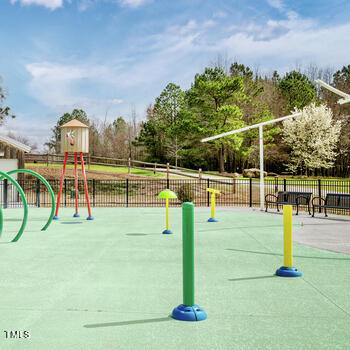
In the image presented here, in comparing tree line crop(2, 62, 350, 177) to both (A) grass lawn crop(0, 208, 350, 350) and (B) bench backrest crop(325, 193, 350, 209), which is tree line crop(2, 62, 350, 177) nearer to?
(B) bench backrest crop(325, 193, 350, 209)

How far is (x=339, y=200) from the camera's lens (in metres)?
14.5

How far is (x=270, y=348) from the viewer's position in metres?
3.41

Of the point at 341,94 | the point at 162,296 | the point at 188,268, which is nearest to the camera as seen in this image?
the point at 188,268

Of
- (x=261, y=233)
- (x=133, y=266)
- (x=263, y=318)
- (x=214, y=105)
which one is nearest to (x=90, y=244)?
(x=133, y=266)

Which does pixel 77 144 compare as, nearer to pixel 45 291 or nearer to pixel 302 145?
pixel 45 291

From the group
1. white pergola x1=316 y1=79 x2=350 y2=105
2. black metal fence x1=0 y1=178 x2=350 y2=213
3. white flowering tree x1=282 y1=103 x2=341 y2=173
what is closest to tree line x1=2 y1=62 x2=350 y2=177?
white flowering tree x1=282 y1=103 x2=341 y2=173

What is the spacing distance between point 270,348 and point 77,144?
1221cm

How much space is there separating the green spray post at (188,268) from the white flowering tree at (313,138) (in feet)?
148

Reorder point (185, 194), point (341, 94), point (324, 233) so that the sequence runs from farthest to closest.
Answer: point (185, 194) < point (341, 94) < point (324, 233)

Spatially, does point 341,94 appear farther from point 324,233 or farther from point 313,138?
point 313,138

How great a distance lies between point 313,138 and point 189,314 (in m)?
46.1

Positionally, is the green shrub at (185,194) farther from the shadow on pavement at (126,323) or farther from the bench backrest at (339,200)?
the shadow on pavement at (126,323)

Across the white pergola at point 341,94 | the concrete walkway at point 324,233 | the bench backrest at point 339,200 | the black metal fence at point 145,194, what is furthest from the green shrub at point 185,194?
the white pergola at point 341,94

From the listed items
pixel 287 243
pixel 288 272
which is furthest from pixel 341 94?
pixel 288 272
